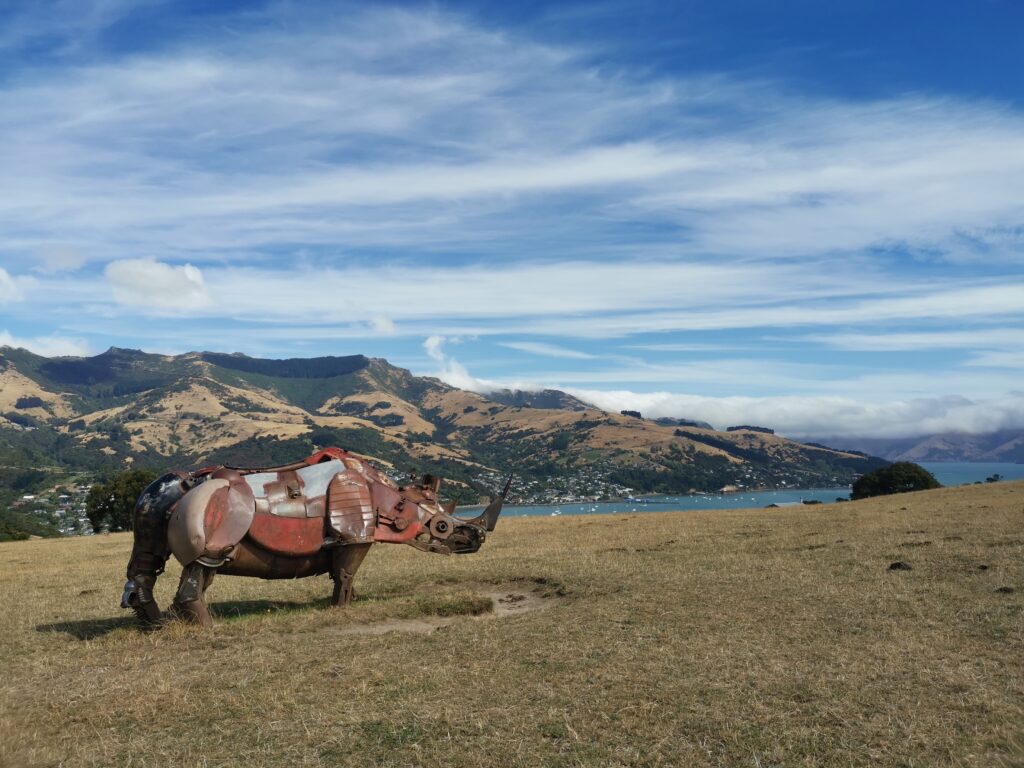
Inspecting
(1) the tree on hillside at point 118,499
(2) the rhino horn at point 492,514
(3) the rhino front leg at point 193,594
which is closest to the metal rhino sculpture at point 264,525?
(3) the rhino front leg at point 193,594

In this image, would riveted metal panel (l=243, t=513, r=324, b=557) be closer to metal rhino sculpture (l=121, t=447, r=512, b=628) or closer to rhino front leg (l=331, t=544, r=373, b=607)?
metal rhino sculpture (l=121, t=447, r=512, b=628)

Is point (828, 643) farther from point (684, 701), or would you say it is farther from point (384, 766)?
point (384, 766)

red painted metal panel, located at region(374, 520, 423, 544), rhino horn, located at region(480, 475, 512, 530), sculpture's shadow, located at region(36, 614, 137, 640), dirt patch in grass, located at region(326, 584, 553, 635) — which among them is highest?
rhino horn, located at region(480, 475, 512, 530)

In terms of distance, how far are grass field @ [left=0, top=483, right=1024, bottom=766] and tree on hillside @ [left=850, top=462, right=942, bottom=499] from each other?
56.1 meters

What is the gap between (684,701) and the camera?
34.8ft

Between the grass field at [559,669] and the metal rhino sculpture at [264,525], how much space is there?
979 mm

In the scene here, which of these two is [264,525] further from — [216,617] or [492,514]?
[492,514]

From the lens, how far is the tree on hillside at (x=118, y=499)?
6931 centimetres

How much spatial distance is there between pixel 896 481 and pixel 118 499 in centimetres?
7420

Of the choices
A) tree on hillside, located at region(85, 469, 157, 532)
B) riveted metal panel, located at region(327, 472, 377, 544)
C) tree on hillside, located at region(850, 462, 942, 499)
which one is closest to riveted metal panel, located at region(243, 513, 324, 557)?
riveted metal panel, located at region(327, 472, 377, 544)

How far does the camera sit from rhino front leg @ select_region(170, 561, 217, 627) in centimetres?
1595

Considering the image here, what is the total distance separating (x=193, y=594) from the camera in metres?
16.0

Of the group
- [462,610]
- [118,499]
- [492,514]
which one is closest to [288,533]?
[462,610]

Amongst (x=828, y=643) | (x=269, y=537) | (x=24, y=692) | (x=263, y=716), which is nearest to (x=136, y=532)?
(x=269, y=537)
